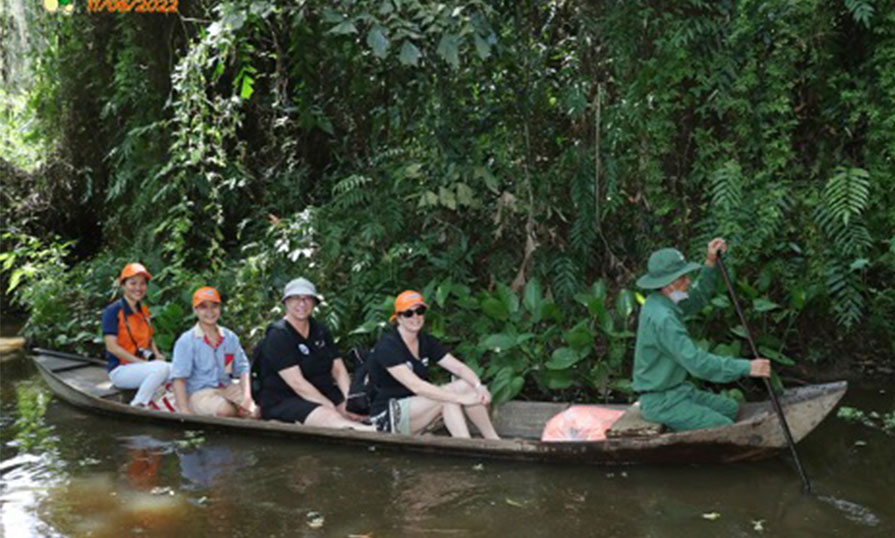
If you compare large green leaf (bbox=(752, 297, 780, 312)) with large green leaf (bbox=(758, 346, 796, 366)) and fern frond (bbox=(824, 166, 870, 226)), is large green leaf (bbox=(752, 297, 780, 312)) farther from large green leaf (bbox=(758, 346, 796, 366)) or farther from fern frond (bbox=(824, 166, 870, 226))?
fern frond (bbox=(824, 166, 870, 226))

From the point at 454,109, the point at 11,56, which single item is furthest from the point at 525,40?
the point at 11,56

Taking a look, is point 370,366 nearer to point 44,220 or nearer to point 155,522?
point 155,522

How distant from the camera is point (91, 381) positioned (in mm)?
9531

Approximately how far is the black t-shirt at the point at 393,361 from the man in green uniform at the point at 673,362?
1453 millimetres

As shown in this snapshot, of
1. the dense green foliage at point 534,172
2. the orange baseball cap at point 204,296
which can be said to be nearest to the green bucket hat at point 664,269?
the dense green foliage at point 534,172

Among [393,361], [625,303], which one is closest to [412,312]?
[393,361]

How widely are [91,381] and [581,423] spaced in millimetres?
4940

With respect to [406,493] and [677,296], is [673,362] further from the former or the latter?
[406,493]

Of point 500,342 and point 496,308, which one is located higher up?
point 496,308

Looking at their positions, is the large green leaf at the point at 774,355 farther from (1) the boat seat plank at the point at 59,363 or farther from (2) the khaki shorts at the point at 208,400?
(1) the boat seat plank at the point at 59,363

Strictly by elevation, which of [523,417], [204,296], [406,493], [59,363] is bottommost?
[406,493]

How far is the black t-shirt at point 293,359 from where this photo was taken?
24.6 ft

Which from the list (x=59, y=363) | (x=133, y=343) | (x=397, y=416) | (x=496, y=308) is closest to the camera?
(x=397, y=416)

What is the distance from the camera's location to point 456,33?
752 cm
